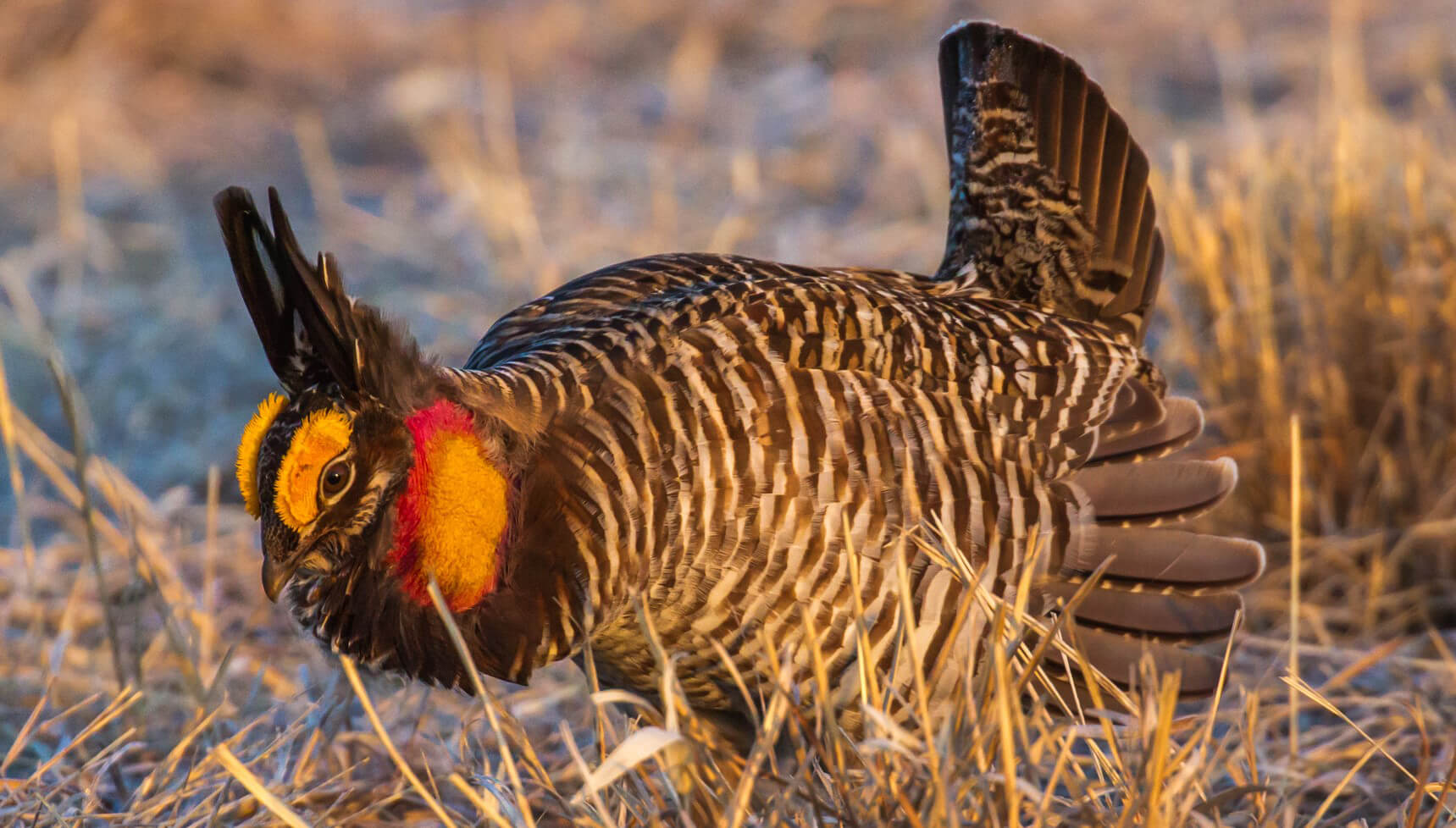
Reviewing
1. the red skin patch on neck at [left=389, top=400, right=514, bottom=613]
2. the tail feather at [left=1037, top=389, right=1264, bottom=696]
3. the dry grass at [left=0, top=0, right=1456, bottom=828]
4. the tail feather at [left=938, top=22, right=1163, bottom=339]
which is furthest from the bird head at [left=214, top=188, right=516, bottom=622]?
the tail feather at [left=938, top=22, right=1163, bottom=339]

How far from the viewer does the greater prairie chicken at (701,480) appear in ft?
6.31

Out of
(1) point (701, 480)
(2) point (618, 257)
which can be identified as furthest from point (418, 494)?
(2) point (618, 257)

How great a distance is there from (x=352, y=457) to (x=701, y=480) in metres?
0.45

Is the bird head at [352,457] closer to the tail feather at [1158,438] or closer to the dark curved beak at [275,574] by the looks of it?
the dark curved beak at [275,574]

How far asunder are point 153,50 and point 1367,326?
22.1ft

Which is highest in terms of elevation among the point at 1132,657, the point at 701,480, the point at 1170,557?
the point at 701,480

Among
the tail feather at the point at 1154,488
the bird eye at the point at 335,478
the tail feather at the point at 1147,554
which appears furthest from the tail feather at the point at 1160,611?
the bird eye at the point at 335,478

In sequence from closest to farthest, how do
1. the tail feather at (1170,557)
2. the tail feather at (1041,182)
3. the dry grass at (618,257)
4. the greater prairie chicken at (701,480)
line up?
the dry grass at (618,257)
the greater prairie chicken at (701,480)
the tail feather at (1170,557)
the tail feather at (1041,182)

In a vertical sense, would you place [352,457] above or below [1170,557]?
above

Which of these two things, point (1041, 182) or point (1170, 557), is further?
point (1041, 182)

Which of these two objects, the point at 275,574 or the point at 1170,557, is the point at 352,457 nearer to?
the point at 275,574

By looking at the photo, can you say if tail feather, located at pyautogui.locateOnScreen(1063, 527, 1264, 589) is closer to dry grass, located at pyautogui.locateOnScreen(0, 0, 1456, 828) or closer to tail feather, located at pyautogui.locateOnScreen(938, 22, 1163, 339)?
dry grass, located at pyautogui.locateOnScreen(0, 0, 1456, 828)

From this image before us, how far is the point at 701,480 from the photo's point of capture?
201 centimetres

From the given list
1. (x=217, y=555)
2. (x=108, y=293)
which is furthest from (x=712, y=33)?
(x=217, y=555)
